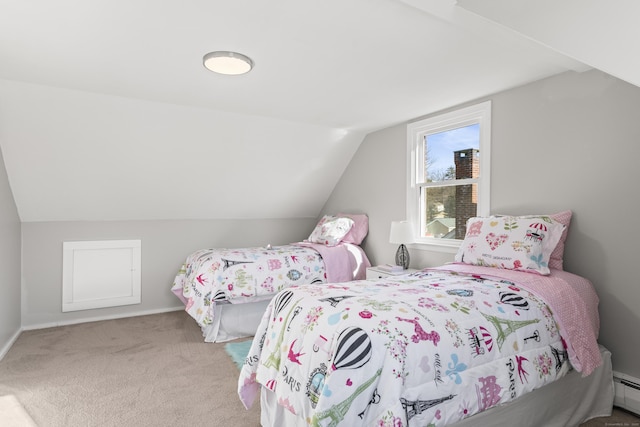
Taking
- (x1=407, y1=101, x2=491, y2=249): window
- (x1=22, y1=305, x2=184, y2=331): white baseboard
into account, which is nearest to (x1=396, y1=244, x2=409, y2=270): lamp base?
(x1=407, y1=101, x2=491, y2=249): window

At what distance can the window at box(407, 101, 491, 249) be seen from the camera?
308 centimetres

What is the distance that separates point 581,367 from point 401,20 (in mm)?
1953

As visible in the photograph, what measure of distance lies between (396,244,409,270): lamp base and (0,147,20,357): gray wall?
337cm

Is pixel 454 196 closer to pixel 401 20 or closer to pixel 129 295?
pixel 401 20

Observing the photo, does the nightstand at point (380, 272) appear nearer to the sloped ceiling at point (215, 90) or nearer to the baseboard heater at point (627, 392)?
the sloped ceiling at point (215, 90)

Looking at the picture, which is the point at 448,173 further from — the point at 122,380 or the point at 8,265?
the point at 8,265

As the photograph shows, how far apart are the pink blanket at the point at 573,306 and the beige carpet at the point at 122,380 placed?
0.48 m

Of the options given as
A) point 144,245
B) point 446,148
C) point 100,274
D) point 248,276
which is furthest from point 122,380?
point 446,148

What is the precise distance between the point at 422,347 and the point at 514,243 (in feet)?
4.19

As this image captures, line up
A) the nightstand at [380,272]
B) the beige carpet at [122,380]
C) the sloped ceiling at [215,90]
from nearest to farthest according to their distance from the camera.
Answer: the sloped ceiling at [215,90], the beige carpet at [122,380], the nightstand at [380,272]

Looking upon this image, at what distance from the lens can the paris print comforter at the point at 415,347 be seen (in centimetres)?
137

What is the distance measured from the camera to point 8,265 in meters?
3.14

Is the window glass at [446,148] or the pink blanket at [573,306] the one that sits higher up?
the window glass at [446,148]

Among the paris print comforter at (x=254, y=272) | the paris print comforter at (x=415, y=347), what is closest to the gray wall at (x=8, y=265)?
the paris print comforter at (x=254, y=272)
